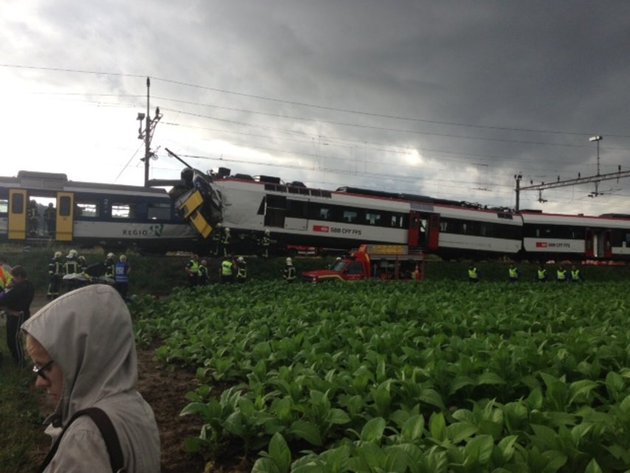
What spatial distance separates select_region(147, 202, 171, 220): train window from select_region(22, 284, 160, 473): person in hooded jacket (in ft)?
69.4

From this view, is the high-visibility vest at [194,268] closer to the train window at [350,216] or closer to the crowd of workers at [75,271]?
the crowd of workers at [75,271]

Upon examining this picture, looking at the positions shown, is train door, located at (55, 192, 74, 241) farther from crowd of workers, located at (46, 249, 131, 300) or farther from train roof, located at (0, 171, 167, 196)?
crowd of workers, located at (46, 249, 131, 300)

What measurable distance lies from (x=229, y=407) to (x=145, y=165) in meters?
29.7

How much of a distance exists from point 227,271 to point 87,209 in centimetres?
707

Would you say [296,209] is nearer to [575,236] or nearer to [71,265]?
[71,265]

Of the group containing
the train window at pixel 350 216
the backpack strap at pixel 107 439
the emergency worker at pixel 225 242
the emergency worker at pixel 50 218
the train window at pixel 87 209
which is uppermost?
the train window at pixel 350 216

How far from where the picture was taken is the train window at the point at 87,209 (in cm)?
2059

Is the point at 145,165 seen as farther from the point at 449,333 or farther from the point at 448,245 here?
the point at 449,333

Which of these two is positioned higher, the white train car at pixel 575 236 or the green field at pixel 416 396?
the white train car at pixel 575 236

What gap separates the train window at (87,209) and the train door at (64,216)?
0.31 m

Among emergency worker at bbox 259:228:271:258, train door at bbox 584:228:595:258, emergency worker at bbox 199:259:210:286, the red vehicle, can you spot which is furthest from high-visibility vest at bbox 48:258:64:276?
train door at bbox 584:228:595:258

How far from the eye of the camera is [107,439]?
163cm

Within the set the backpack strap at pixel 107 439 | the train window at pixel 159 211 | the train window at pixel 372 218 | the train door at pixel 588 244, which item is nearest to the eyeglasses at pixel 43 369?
the backpack strap at pixel 107 439

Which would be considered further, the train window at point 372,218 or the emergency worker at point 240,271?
the train window at point 372,218
